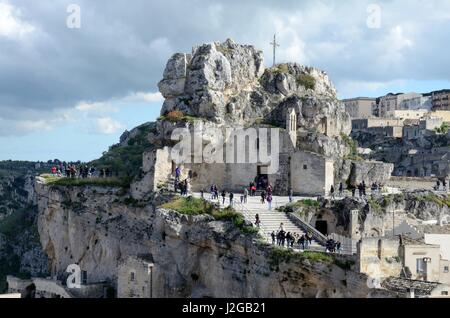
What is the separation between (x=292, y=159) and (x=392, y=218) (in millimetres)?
7654

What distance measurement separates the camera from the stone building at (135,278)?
44.5 m

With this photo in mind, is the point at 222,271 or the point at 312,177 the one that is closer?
the point at 222,271

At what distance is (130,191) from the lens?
53.8 meters

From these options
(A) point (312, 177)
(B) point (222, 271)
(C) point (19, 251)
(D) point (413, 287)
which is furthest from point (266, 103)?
(C) point (19, 251)

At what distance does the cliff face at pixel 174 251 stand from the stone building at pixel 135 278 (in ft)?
1.64

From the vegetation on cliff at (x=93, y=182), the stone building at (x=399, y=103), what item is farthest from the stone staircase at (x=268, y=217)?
the stone building at (x=399, y=103)

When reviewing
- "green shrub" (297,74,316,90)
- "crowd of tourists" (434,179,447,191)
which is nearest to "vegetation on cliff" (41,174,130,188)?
"green shrub" (297,74,316,90)

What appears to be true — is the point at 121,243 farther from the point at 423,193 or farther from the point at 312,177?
the point at 423,193

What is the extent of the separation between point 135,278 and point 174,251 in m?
3.46

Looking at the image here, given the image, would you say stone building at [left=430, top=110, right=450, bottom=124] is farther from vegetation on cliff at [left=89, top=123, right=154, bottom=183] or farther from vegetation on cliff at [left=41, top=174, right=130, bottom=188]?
vegetation on cliff at [left=41, top=174, right=130, bottom=188]

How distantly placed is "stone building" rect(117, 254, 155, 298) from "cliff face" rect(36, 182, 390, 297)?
500mm

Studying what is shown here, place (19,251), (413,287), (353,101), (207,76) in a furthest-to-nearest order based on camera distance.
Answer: (353,101)
(19,251)
(207,76)
(413,287)

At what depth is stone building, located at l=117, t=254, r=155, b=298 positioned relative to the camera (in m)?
44.5

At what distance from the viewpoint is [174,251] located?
47469mm
